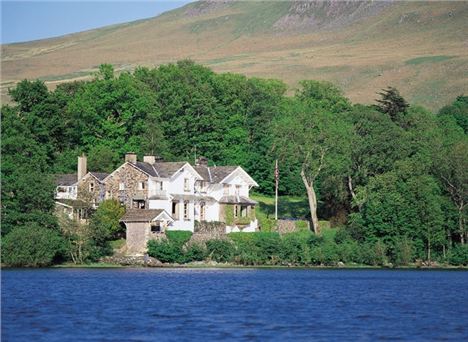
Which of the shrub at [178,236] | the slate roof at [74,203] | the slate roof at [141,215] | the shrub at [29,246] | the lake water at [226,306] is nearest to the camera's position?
the lake water at [226,306]

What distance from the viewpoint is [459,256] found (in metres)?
90.1

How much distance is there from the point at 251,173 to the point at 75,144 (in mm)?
17331

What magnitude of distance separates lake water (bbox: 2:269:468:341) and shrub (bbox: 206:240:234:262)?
29.5 ft

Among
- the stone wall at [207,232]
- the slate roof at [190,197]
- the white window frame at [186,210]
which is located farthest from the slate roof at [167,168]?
the stone wall at [207,232]

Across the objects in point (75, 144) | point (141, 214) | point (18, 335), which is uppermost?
point (75, 144)

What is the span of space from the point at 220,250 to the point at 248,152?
29.8 meters

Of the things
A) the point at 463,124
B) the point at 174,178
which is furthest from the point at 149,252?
the point at 463,124

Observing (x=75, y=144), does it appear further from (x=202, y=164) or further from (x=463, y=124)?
(x=463, y=124)

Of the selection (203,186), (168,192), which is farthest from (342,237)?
(168,192)

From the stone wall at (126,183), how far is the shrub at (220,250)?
888 centimetres

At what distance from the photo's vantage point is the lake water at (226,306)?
41.8 meters

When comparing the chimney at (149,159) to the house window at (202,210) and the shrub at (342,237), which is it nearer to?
the house window at (202,210)

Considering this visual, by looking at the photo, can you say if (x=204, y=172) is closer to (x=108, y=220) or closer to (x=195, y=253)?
(x=108, y=220)

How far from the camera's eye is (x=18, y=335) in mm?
40188
